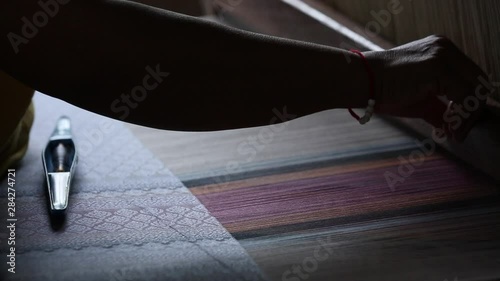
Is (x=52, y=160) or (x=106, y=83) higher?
(x=106, y=83)

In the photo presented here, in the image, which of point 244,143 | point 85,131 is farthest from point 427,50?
point 85,131

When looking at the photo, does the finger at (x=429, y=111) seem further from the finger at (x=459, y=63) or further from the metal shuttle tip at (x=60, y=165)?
the metal shuttle tip at (x=60, y=165)

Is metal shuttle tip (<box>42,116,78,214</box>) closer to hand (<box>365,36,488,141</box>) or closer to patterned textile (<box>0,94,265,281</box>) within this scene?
patterned textile (<box>0,94,265,281</box>)

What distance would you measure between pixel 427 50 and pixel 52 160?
0.60 meters

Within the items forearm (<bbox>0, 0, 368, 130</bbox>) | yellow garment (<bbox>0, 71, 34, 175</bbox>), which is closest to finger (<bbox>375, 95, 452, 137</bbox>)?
forearm (<bbox>0, 0, 368, 130</bbox>)

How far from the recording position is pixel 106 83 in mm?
976

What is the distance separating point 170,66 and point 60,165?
0.38 metres

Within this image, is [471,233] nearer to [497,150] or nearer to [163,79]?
[497,150]

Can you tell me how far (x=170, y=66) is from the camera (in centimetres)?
97

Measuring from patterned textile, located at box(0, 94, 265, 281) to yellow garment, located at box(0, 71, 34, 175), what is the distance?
24mm

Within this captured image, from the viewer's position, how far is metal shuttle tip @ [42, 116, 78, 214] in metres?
1.15

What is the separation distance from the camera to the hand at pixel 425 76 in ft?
3.42

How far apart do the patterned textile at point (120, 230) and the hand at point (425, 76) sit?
270 millimetres

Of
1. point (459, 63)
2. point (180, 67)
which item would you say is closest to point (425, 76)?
point (459, 63)
